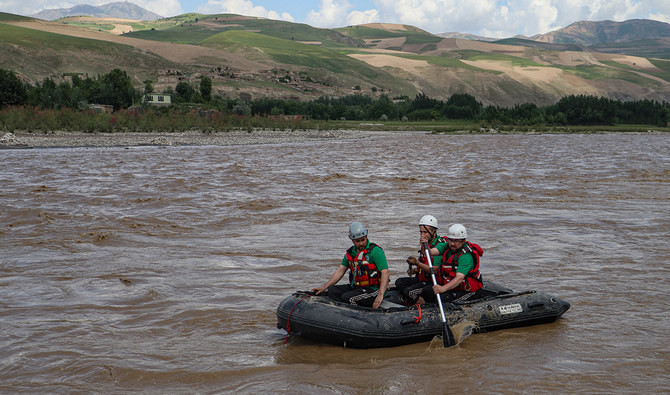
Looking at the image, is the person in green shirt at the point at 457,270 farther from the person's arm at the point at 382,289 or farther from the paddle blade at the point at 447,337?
the person's arm at the point at 382,289

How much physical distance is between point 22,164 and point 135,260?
21.3 metres

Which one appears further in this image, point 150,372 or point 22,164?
point 22,164

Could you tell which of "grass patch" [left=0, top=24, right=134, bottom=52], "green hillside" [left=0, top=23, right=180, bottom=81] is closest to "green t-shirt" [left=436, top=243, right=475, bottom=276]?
"green hillside" [left=0, top=23, right=180, bottom=81]

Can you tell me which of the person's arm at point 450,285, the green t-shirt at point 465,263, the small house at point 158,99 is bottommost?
the person's arm at point 450,285

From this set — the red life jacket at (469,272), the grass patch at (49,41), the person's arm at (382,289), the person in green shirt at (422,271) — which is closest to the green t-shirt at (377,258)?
the person's arm at (382,289)

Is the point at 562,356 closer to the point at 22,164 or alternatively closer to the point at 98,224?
the point at 98,224

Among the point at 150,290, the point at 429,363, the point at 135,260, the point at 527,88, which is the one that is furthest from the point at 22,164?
the point at 527,88

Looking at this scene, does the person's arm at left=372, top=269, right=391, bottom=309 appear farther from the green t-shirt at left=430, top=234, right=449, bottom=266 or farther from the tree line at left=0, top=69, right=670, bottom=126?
the tree line at left=0, top=69, right=670, bottom=126

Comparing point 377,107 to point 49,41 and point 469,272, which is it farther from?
point 469,272

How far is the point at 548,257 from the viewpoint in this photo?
541 inches

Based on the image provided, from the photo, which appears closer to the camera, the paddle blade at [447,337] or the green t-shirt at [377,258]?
the paddle blade at [447,337]

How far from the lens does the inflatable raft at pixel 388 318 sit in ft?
27.0

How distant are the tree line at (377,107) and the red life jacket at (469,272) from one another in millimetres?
65501

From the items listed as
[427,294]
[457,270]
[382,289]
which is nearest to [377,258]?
[382,289]
